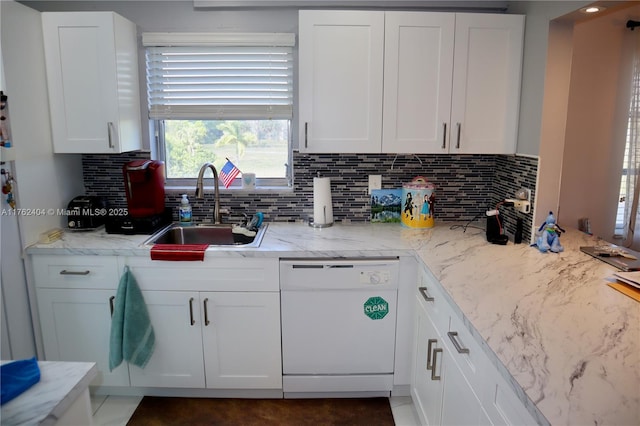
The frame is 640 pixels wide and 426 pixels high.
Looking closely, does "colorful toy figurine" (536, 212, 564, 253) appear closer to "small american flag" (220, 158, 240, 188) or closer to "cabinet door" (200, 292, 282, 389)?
"cabinet door" (200, 292, 282, 389)

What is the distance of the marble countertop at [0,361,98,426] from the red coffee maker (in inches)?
61.4

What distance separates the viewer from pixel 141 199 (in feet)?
7.93

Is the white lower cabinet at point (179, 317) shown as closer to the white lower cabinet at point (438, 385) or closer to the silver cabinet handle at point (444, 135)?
the white lower cabinet at point (438, 385)

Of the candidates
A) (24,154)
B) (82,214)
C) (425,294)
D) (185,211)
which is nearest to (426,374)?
(425,294)

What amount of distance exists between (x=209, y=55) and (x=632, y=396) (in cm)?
250

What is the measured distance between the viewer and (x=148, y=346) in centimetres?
218

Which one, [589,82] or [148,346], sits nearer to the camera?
[148,346]

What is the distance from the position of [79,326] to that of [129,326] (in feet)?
1.06

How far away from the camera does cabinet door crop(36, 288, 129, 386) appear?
2.18 m

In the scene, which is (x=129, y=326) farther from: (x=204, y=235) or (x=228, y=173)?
(x=228, y=173)

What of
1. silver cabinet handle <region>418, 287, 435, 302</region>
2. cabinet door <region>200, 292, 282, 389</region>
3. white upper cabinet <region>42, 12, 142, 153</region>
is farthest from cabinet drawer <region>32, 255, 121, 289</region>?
silver cabinet handle <region>418, 287, 435, 302</region>

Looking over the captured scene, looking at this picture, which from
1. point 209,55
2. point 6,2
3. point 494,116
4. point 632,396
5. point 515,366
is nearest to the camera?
point 632,396

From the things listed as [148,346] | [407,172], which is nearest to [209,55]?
[407,172]

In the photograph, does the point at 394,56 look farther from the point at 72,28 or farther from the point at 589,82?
the point at 72,28
